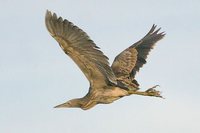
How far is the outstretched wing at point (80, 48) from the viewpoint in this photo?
13.9 metres

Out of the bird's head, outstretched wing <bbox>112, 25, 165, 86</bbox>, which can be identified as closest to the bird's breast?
the bird's head

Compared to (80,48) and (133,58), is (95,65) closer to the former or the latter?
(80,48)

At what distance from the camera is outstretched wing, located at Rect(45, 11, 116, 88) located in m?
13.9

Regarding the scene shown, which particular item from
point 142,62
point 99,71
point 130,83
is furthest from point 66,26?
point 142,62

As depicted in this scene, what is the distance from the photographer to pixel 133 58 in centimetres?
1781

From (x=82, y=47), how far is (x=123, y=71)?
312cm

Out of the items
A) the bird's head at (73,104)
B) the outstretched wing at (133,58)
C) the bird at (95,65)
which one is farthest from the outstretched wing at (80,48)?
the outstretched wing at (133,58)

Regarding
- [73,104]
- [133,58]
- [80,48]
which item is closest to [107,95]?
[73,104]

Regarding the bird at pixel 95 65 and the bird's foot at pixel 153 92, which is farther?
the bird's foot at pixel 153 92

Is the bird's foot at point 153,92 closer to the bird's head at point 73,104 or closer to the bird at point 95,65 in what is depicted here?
the bird at point 95,65

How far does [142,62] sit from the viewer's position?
17625mm

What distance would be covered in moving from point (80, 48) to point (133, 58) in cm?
375

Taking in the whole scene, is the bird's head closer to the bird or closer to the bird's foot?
the bird

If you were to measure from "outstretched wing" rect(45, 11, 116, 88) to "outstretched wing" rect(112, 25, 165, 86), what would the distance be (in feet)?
6.28
